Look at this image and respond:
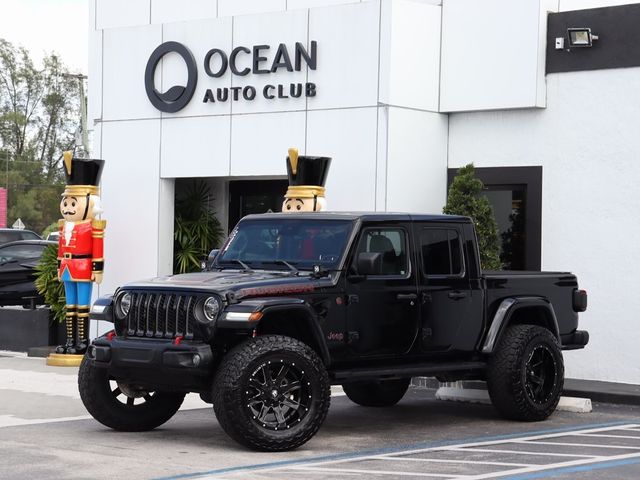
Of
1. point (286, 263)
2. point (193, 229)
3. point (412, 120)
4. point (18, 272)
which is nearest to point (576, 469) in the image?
point (286, 263)

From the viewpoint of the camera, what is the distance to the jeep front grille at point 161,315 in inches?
433

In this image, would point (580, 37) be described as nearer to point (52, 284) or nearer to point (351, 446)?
point (351, 446)

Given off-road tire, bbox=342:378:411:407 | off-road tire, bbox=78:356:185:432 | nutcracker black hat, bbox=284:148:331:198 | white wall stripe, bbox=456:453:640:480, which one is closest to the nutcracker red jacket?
nutcracker black hat, bbox=284:148:331:198

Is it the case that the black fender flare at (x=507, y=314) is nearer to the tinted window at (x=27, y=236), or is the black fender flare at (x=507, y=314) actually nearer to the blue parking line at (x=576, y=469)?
the blue parking line at (x=576, y=469)

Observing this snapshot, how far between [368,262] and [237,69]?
7.92 m

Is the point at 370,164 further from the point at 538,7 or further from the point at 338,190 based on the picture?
the point at 538,7

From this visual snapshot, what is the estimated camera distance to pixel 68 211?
1839cm

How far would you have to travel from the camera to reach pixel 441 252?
41.4 feet

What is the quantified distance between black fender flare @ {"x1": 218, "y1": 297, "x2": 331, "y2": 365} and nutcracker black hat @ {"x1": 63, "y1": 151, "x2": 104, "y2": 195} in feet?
26.0

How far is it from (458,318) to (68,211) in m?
7.66

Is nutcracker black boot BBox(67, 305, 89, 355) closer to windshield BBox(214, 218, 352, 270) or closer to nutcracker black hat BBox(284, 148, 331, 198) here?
nutcracker black hat BBox(284, 148, 331, 198)

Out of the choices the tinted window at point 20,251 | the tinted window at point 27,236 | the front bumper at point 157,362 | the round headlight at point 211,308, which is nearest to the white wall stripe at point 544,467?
the front bumper at point 157,362

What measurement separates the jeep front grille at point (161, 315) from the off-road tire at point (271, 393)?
20.3 inches

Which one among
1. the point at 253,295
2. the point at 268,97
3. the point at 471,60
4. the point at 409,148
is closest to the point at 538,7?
the point at 471,60
